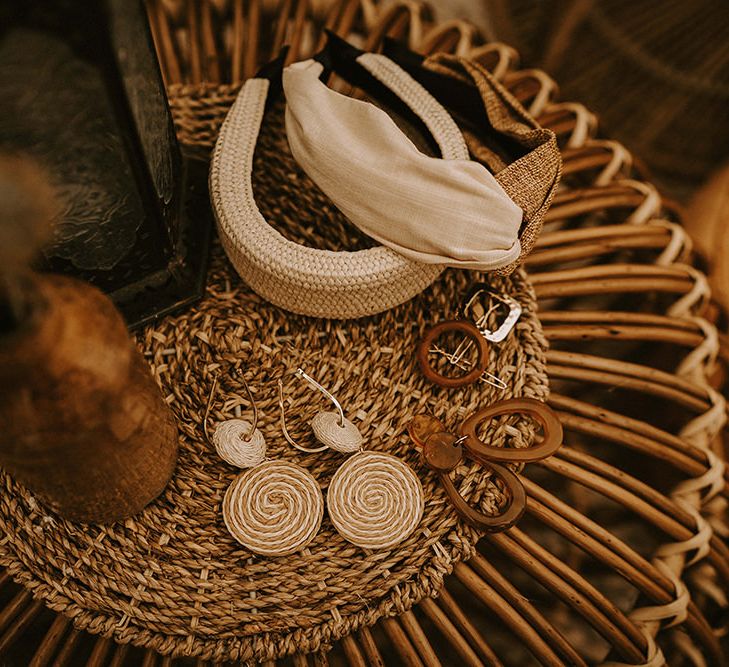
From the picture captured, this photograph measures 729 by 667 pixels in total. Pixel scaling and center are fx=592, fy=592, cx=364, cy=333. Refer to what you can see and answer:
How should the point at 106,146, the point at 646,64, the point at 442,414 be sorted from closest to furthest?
the point at 106,146, the point at 442,414, the point at 646,64

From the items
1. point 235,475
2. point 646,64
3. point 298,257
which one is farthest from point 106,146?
point 646,64

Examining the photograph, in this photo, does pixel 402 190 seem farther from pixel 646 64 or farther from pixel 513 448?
pixel 646 64

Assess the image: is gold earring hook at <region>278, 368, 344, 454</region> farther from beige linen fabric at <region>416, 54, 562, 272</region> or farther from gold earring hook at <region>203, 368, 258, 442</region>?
beige linen fabric at <region>416, 54, 562, 272</region>

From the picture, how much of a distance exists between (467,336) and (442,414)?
0.25 ft

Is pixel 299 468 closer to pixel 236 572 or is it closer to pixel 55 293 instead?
pixel 236 572

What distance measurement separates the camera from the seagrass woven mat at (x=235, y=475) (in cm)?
47

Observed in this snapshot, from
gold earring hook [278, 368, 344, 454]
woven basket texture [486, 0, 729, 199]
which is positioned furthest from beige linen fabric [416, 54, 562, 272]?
woven basket texture [486, 0, 729, 199]

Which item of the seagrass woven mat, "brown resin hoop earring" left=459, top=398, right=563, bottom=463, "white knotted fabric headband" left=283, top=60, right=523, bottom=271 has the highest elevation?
"white knotted fabric headband" left=283, top=60, right=523, bottom=271

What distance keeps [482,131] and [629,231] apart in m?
0.19

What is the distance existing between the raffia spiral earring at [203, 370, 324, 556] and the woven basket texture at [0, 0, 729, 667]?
0.02 meters

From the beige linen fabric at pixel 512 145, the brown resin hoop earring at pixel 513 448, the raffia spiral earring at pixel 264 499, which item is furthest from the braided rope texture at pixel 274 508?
the beige linen fabric at pixel 512 145

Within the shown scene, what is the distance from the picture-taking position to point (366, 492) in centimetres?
49

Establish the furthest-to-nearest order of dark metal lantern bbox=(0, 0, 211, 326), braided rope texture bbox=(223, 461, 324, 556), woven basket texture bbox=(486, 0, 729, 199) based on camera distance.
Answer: woven basket texture bbox=(486, 0, 729, 199)
braided rope texture bbox=(223, 461, 324, 556)
dark metal lantern bbox=(0, 0, 211, 326)

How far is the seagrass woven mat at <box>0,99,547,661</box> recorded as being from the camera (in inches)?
18.7
